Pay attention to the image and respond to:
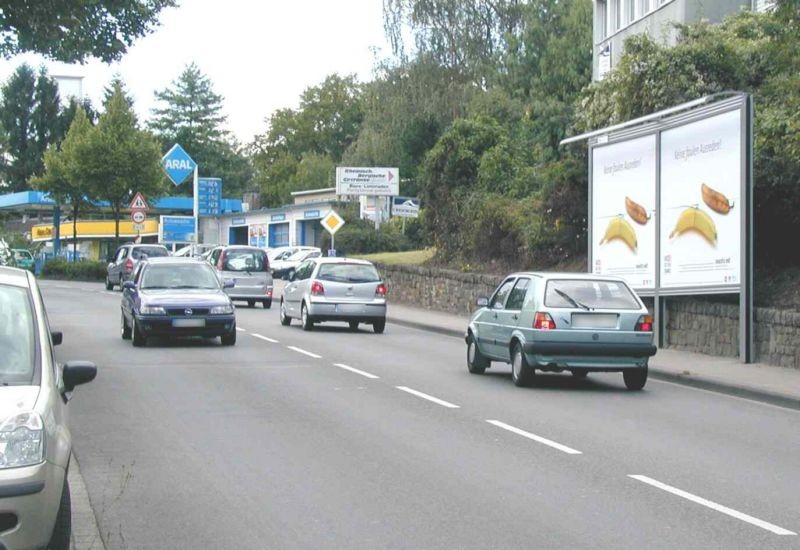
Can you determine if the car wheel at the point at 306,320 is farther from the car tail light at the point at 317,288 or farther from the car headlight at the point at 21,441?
the car headlight at the point at 21,441

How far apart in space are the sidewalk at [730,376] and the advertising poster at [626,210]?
6.07 feet

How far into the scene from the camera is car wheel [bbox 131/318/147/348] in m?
21.8

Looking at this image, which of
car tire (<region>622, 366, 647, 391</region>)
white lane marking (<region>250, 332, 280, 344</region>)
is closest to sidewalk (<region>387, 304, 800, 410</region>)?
car tire (<region>622, 366, 647, 391</region>)

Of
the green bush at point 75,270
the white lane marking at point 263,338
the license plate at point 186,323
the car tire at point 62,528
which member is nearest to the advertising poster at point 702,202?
the white lane marking at point 263,338

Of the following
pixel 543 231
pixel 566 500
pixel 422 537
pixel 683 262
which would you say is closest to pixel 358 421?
pixel 566 500

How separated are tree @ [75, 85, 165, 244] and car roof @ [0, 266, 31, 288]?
4562cm

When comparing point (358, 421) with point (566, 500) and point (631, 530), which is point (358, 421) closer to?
point (566, 500)

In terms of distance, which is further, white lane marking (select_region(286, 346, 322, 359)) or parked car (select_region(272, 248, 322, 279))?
parked car (select_region(272, 248, 322, 279))

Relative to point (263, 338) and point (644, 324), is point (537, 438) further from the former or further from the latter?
point (263, 338)

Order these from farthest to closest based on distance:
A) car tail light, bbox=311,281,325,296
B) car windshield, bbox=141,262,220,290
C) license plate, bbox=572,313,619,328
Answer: car tail light, bbox=311,281,325,296, car windshield, bbox=141,262,220,290, license plate, bbox=572,313,619,328

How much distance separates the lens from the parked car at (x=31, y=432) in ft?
19.8

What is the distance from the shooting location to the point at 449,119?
59.2m

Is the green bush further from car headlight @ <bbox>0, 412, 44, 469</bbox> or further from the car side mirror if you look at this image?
car headlight @ <bbox>0, 412, 44, 469</bbox>

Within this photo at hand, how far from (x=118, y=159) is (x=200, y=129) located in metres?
62.0
